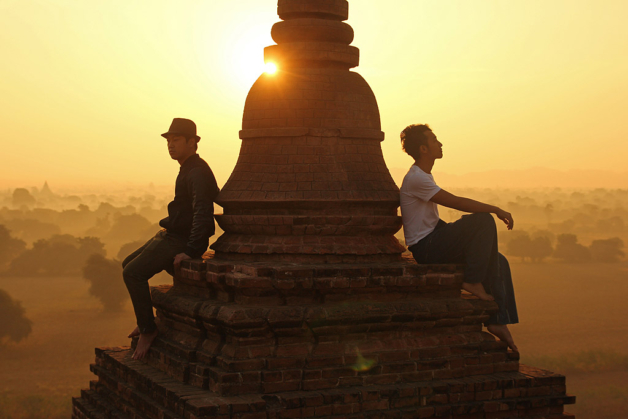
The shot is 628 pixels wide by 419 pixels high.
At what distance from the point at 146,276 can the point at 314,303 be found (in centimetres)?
174

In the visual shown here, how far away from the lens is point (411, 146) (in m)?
7.30

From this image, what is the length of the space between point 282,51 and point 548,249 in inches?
2007

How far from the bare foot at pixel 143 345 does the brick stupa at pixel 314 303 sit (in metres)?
0.10

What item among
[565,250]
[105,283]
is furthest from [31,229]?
[565,250]

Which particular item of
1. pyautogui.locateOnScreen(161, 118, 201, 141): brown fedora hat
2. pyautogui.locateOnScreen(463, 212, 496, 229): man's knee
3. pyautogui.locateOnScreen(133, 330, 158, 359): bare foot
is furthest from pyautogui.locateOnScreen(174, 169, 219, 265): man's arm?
pyautogui.locateOnScreen(463, 212, 496, 229): man's knee

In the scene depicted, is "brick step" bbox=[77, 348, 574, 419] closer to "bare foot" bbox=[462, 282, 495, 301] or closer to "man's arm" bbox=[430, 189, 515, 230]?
"bare foot" bbox=[462, 282, 495, 301]

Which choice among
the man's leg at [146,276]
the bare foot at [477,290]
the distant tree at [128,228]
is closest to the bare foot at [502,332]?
the bare foot at [477,290]

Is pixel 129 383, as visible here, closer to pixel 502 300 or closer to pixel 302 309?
pixel 302 309

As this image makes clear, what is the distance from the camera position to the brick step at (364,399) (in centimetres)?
583

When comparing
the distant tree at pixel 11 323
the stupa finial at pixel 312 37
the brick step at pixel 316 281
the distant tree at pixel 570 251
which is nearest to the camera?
the brick step at pixel 316 281

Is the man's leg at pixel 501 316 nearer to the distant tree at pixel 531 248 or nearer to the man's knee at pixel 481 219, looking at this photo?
the man's knee at pixel 481 219

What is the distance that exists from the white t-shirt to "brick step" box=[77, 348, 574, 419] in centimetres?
148

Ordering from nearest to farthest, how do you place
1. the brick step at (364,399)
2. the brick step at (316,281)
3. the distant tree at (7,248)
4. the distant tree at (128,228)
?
the brick step at (364,399)
the brick step at (316,281)
the distant tree at (7,248)
the distant tree at (128,228)

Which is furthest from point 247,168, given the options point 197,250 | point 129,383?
point 129,383
